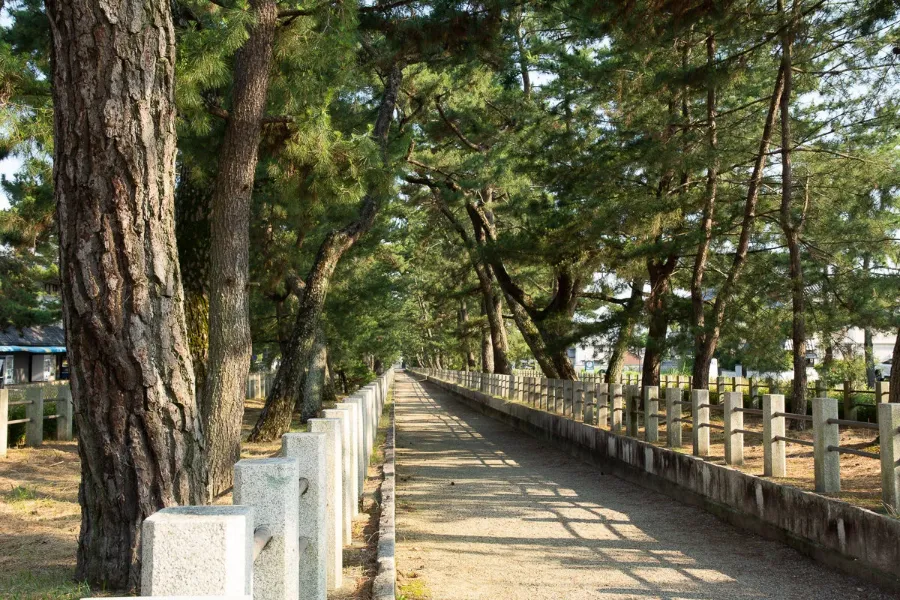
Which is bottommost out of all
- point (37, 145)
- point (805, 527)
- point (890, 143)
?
point (805, 527)

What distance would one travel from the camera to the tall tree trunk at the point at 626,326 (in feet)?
55.9

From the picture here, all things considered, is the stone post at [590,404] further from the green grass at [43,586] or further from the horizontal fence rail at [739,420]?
the green grass at [43,586]

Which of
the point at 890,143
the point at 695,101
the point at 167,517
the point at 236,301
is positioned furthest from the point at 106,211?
the point at 890,143

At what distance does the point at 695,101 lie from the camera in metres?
18.2

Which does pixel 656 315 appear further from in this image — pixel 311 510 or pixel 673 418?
pixel 311 510

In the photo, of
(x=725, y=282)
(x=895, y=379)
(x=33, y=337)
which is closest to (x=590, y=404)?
(x=725, y=282)

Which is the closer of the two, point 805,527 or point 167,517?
point 167,517

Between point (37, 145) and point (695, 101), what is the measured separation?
518 inches

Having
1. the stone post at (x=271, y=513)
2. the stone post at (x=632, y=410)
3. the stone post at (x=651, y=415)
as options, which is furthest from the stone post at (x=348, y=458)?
the stone post at (x=632, y=410)

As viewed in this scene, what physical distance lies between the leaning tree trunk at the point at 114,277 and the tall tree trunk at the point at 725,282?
11.0 meters

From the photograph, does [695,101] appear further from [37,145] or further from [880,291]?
[37,145]

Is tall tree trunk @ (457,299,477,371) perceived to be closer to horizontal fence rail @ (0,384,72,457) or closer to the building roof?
the building roof

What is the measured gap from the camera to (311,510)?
14.7ft

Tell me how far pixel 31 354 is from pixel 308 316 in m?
30.9
